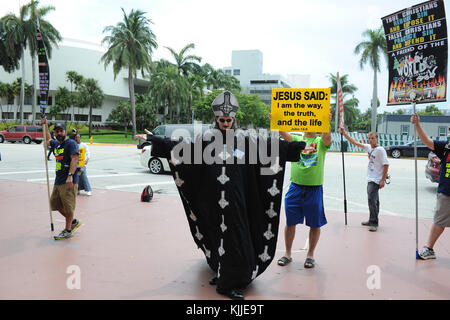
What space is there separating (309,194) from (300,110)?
1098 millimetres

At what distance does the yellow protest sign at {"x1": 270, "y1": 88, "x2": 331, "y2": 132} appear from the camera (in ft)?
15.3

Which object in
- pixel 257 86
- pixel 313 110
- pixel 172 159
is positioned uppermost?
pixel 257 86

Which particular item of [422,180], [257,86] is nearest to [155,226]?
[422,180]

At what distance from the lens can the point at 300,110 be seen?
15.5ft

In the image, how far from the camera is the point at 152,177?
12.5 m

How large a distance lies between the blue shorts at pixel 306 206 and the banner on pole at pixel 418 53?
1.97 m

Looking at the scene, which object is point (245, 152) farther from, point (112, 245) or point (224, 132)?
point (112, 245)

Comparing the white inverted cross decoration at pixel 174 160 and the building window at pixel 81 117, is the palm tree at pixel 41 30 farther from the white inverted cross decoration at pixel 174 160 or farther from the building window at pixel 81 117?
the white inverted cross decoration at pixel 174 160

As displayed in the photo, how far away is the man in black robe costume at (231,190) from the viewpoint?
3551 millimetres

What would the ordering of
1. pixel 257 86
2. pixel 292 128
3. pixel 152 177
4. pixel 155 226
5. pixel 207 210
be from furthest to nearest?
pixel 257 86
pixel 152 177
pixel 155 226
pixel 292 128
pixel 207 210

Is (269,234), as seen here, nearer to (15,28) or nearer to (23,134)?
(23,134)

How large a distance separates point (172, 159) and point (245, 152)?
756mm

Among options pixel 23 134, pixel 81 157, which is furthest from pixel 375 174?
pixel 23 134

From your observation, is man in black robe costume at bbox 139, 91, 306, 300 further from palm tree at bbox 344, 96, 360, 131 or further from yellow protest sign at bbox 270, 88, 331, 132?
palm tree at bbox 344, 96, 360, 131
